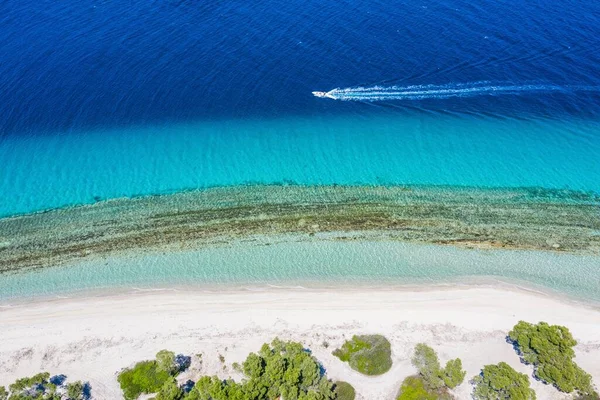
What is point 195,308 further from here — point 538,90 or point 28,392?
point 538,90

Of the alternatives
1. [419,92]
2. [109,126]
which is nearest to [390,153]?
[419,92]

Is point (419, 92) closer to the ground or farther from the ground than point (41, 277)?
farther from the ground

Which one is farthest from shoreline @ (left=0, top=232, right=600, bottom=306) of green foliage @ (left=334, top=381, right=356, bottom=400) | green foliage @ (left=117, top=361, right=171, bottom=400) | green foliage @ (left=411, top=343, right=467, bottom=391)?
green foliage @ (left=334, top=381, right=356, bottom=400)

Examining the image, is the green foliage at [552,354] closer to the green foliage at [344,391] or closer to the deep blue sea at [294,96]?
the green foliage at [344,391]

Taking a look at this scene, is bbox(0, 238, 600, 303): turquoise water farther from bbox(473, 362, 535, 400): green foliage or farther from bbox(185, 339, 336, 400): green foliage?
bbox(473, 362, 535, 400): green foliage

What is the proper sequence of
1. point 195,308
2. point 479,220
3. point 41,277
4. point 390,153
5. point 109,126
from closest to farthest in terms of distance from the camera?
1. point 195,308
2. point 41,277
3. point 479,220
4. point 390,153
5. point 109,126

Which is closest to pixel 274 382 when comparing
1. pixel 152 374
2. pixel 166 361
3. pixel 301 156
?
pixel 166 361

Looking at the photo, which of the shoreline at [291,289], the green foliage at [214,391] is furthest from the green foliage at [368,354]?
the green foliage at [214,391]
